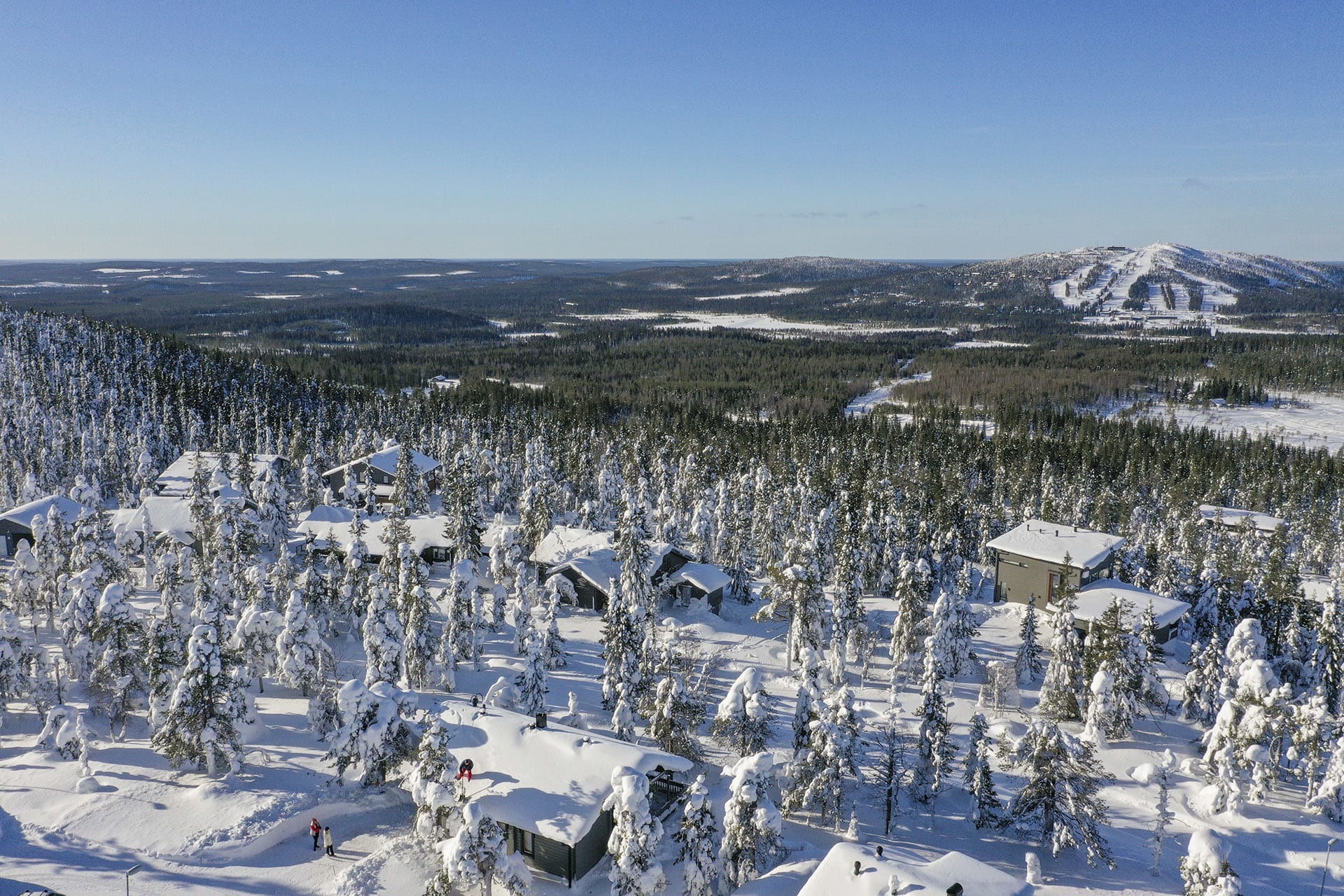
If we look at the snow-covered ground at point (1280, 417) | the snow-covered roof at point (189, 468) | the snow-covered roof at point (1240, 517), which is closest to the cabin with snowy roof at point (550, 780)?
the snow-covered roof at point (189, 468)

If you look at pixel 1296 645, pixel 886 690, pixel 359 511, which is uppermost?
pixel 359 511

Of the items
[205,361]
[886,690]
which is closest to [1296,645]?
[886,690]

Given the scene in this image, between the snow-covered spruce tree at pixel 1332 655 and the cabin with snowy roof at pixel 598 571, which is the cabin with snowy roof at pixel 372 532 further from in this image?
the snow-covered spruce tree at pixel 1332 655

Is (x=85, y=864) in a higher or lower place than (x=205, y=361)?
lower

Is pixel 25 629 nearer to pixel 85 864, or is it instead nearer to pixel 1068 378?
pixel 85 864

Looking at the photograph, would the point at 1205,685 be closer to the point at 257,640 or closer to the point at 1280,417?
the point at 257,640

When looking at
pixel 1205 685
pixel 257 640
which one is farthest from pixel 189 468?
pixel 1205 685
